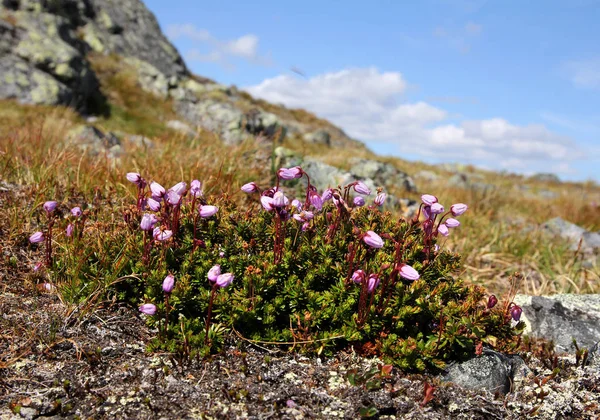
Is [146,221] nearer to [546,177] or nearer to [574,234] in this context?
[574,234]

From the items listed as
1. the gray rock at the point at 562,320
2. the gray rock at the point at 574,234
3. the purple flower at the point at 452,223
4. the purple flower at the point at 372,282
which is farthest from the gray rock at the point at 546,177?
the purple flower at the point at 372,282

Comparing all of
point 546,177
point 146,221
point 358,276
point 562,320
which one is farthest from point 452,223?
point 546,177

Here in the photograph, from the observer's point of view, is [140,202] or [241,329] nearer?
[241,329]

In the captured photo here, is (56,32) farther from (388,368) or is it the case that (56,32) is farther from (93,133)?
(388,368)

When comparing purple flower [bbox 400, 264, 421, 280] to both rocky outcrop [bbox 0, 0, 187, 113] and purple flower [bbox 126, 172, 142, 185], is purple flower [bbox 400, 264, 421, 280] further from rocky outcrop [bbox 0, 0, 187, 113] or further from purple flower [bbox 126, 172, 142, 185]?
rocky outcrop [bbox 0, 0, 187, 113]

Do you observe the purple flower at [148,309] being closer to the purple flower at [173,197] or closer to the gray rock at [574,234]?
the purple flower at [173,197]

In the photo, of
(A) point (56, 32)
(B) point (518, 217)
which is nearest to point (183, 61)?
(A) point (56, 32)
